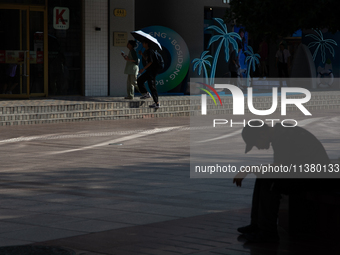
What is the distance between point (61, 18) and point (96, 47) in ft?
4.47

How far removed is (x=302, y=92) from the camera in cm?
2370

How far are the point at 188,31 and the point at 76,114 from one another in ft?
22.0

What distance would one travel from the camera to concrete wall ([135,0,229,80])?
21.2 m

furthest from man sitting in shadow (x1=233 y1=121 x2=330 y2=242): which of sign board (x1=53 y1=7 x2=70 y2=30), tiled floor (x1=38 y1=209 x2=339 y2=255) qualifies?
sign board (x1=53 y1=7 x2=70 y2=30)

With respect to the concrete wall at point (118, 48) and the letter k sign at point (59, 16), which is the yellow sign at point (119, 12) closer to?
the concrete wall at point (118, 48)

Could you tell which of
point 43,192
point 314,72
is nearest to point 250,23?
point 43,192

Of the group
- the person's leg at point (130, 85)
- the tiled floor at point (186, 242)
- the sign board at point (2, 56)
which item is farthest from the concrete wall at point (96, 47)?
the tiled floor at point (186, 242)

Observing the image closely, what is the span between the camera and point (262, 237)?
5.00m

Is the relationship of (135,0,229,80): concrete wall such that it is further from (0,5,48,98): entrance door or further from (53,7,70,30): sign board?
(0,5,48,98): entrance door

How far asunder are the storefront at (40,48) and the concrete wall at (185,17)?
3.54 meters

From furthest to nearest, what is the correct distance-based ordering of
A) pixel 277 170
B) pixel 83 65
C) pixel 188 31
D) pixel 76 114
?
1. pixel 188 31
2. pixel 83 65
3. pixel 76 114
4. pixel 277 170

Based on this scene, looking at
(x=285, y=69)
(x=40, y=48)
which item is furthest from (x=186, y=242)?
(x=285, y=69)

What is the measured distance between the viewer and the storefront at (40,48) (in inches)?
692

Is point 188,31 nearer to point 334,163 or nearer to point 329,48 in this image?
point 329,48
